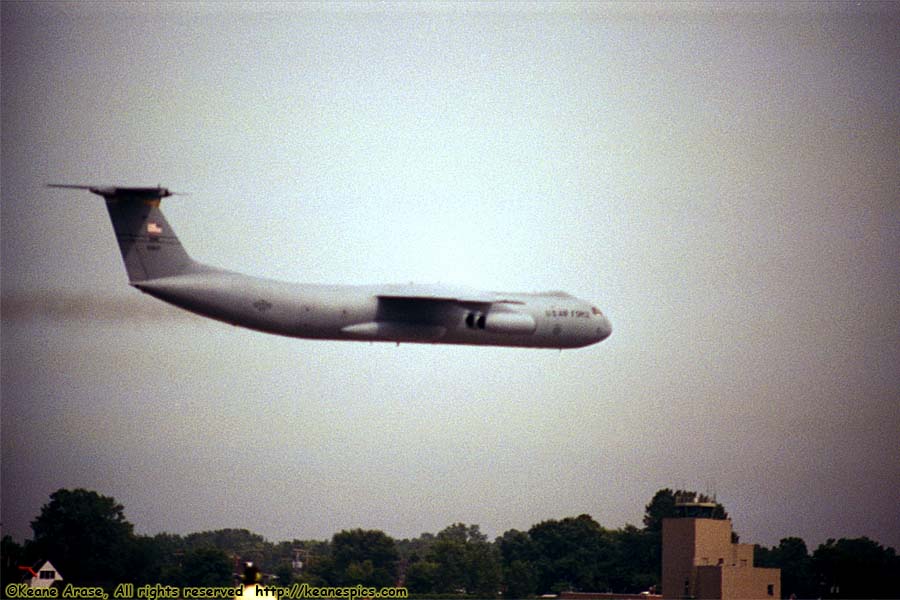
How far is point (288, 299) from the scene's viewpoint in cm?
5822

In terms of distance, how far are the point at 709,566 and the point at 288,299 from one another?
181ft

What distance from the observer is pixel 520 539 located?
406 feet

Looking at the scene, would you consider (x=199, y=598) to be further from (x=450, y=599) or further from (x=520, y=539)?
(x=520, y=539)

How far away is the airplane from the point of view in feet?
190

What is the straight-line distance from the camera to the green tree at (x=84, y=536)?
8944cm

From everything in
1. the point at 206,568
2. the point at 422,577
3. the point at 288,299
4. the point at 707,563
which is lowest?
the point at 206,568

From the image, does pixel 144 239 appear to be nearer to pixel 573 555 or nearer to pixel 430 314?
pixel 430 314

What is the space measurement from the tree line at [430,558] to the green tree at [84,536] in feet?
0.26

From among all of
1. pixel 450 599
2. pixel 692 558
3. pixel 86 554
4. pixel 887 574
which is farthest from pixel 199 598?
pixel 887 574

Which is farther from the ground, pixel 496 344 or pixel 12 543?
pixel 496 344

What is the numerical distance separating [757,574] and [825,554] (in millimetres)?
17117

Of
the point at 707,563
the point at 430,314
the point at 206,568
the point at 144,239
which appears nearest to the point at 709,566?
the point at 707,563

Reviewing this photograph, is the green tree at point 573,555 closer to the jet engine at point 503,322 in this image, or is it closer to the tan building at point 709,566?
the tan building at point 709,566

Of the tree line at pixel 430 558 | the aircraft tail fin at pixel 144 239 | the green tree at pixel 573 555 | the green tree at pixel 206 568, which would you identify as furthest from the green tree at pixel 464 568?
the aircraft tail fin at pixel 144 239
